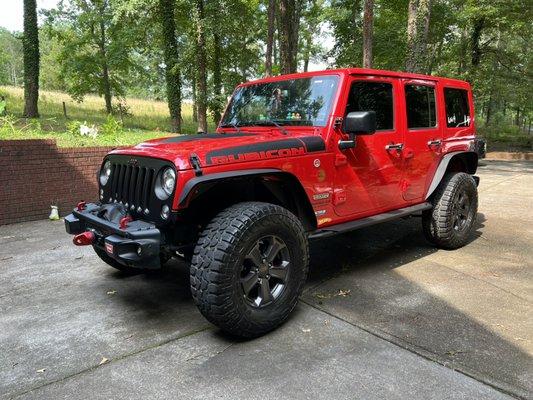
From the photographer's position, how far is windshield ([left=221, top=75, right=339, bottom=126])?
378 centimetres

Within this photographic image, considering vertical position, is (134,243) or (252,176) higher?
(252,176)

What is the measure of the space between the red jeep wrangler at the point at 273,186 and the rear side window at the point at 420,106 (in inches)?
0.5

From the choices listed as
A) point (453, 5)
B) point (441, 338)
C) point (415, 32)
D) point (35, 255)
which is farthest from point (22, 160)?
point (453, 5)

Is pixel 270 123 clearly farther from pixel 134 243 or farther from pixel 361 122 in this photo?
pixel 134 243

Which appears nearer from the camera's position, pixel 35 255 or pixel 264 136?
pixel 264 136

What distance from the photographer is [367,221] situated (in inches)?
158

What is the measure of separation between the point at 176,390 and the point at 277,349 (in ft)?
2.47

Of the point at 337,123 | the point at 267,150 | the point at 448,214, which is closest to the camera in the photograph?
the point at 267,150

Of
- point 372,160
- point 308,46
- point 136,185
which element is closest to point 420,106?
point 372,160

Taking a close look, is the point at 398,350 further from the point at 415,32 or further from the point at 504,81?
the point at 504,81

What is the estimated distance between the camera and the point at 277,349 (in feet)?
9.47

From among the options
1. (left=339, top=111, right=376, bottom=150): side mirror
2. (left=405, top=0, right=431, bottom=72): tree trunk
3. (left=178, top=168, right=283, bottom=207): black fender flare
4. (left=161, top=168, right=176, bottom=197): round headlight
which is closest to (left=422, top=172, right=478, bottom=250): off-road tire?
(left=339, top=111, right=376, bottom=150): side mirror

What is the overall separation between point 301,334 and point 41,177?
5280 mm

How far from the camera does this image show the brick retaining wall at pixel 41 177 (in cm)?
628
